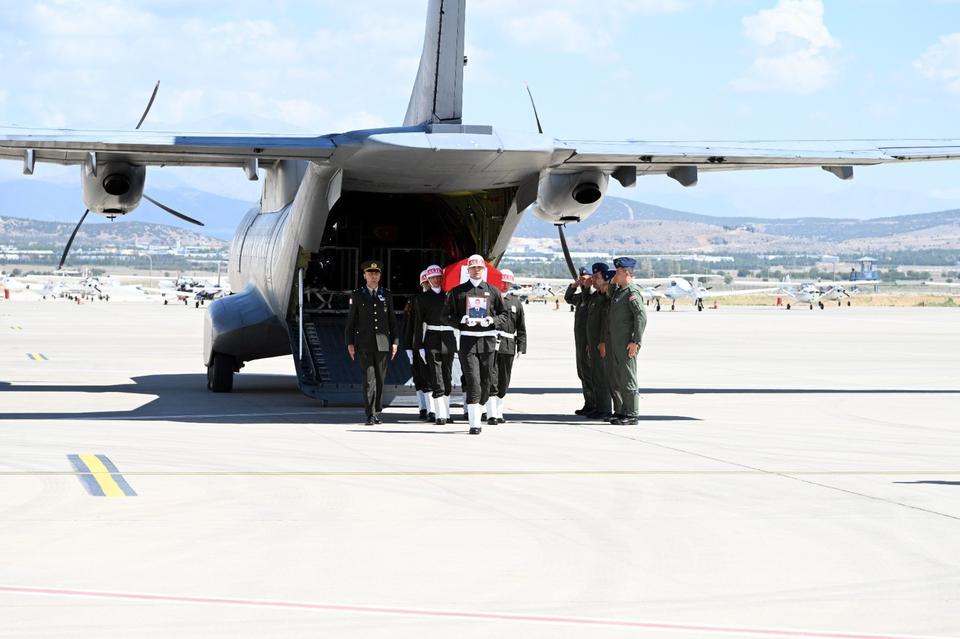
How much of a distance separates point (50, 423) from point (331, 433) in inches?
128

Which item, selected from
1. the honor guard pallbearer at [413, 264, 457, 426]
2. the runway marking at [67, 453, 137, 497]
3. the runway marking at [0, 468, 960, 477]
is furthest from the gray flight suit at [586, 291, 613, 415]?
the runway marking at [67, 453, 137, 497]

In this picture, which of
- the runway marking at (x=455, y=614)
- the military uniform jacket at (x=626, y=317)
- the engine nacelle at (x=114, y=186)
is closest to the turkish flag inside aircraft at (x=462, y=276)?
the military uniform jacket at (x=626, y=317)

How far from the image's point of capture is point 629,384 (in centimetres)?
1594

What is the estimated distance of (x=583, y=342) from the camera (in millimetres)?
17531

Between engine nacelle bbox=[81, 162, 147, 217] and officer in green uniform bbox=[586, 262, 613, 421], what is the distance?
20.2ft

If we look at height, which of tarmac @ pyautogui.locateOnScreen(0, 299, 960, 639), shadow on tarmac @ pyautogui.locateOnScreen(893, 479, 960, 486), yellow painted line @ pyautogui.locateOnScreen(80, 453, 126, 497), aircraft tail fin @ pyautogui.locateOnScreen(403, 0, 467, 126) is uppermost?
aircraft tail fin @ pyautogui.locateOnScreen(403, 0, 467, 126)

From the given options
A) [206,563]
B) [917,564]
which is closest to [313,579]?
[206,563]

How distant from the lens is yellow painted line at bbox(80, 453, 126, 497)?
10.2 m

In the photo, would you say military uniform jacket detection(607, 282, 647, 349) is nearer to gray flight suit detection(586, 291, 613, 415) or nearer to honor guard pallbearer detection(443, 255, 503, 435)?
gray flight suit detection(586, 291, 613, 415)

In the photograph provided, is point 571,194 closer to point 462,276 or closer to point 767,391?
point 462,276

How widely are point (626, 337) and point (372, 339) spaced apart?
298cm

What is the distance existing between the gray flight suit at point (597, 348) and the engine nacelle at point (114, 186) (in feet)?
20.3

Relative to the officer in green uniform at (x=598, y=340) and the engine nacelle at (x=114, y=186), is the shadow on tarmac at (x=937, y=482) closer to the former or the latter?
the officer in green uniform at (x=598, y=340)

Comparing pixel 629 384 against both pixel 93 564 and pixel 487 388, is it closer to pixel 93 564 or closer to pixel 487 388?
pixel 487 388
